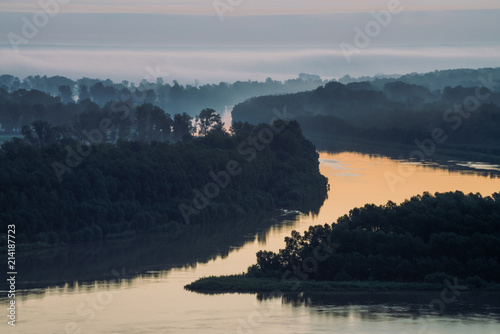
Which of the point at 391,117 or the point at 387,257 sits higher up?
the point at 391,117

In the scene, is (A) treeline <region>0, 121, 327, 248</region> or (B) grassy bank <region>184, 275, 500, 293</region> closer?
(B) grassy bank <region>184, 275, 500, 293</region>

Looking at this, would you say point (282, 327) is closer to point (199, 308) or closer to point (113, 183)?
point (199, 308)

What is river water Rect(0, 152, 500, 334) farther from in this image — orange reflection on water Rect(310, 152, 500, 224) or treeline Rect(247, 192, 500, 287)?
orange reflection on water Rect(310, 152, 500, 224)

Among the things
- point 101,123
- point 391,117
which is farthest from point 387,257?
point 391,117

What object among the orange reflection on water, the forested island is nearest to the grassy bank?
the forested island

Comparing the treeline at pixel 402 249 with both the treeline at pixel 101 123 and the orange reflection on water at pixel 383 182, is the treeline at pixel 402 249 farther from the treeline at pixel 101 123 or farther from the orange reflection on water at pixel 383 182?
the treeline at pixel 101 123

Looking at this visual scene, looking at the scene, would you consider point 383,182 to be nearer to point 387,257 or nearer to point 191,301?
point 387,257
